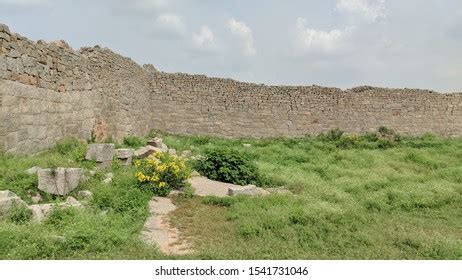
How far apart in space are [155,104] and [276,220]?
39.0ft

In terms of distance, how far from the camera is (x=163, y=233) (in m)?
5.55

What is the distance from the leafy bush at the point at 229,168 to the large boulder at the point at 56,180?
3519 mm

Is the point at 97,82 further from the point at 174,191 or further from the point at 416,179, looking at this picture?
the point at 416,179

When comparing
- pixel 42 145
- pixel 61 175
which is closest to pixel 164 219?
pixel 61 175

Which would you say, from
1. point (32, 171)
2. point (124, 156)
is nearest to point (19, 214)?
point (32, 171)

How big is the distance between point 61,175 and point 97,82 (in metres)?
5.34

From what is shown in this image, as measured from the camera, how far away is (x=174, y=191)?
7.82m

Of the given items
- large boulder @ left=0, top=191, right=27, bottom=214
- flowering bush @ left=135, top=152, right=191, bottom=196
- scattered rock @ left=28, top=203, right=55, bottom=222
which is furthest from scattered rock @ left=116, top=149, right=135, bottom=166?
large boulder @ left=0, top=191, right=27, bottom=214

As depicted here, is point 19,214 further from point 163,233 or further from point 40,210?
point 163,233

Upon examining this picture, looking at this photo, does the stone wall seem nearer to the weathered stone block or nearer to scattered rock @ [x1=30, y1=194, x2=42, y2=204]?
the weathered stone block

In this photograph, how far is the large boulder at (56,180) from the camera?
6.13 m

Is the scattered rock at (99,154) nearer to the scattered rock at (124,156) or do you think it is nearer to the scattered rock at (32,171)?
the scattered rock at (124,156)

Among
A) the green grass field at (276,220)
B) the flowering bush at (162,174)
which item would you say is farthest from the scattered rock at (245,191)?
the flowering bush at (162,174)

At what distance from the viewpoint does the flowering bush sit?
742 centimetres
